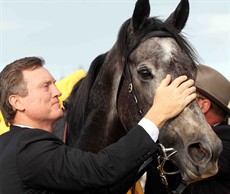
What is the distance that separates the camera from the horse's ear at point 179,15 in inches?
138

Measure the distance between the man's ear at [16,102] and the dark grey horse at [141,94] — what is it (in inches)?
35.4

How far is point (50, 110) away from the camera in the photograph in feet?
8.67

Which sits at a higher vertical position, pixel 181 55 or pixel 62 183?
pixel 181 55

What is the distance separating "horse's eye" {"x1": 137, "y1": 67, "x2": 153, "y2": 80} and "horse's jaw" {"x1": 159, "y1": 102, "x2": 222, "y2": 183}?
380 millimetres

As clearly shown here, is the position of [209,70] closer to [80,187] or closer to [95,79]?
[95,79]

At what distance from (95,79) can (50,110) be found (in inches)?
39.3

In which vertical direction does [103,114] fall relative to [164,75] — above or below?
below

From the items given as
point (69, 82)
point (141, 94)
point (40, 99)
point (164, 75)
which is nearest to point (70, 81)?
point (69, 82)

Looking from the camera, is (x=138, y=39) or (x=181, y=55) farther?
Result: (x=138, y=39)

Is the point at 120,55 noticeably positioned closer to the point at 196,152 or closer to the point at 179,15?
the point at 179,15

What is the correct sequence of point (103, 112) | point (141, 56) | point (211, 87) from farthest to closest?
1. point (211, 87)
2. point (103, 112)
3. point (141, 56)

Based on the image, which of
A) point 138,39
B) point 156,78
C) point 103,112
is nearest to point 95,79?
point 103,112

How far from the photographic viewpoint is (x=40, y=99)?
2.61m

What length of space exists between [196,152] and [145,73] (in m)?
0.66
